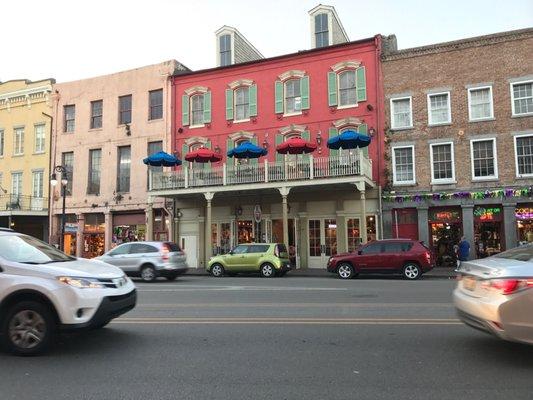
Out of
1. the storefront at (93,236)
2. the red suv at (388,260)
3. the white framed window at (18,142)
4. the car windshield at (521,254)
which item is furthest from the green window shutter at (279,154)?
the car windshield at (521,254)

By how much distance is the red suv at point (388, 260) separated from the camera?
60.1 feet

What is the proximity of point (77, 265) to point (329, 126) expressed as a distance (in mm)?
20079

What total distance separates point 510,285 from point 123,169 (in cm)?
2737

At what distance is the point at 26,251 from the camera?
22.5 ft

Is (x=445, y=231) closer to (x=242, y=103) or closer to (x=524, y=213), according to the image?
(x=524, y=213)

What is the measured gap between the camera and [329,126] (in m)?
25.5

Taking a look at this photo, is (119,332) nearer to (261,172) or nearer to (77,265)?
(77,265)

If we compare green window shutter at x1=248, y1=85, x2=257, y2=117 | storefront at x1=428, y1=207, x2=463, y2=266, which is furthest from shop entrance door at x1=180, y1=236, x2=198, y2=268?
storefront at x1=428, y1=207, x2=463, y2=266

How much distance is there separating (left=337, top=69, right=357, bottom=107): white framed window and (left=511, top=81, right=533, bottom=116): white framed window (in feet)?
23.7

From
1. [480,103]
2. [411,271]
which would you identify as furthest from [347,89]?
[411,271]

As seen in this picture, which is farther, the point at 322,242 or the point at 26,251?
the point at 322,242

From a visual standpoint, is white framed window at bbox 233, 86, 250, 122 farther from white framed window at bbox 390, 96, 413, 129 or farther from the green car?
the green car

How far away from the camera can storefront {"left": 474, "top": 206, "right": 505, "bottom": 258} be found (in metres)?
22.4

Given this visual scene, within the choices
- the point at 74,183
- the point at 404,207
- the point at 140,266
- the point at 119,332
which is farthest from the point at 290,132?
the point at 119,332
